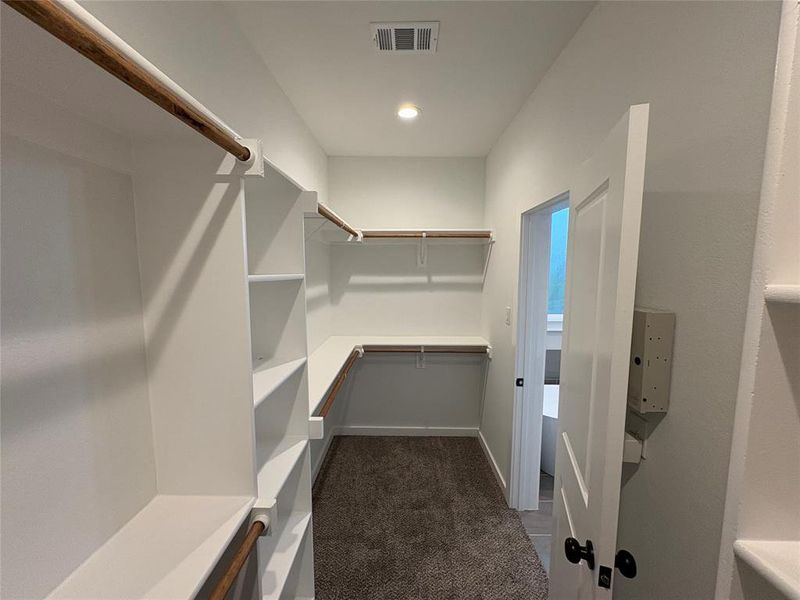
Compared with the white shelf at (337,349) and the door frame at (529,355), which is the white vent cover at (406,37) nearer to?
the door frame at (529,355)

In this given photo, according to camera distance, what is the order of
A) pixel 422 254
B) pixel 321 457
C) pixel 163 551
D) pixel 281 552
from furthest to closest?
pixel 422 254
pixel 321 457
pixel 281 552
pixel 163 551

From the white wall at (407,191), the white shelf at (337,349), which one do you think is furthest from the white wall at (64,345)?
the white wall at (407,191)

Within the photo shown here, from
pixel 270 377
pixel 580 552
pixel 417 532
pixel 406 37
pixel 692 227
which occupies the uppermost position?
pixel 406 37

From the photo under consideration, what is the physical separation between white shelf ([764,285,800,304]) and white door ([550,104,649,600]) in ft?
0.65

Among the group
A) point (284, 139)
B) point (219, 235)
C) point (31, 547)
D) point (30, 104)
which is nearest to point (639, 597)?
point (31, 547)

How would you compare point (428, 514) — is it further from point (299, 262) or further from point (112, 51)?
point (112, 51)

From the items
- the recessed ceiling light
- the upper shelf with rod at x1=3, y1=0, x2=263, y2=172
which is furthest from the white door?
the recessed ceiling light

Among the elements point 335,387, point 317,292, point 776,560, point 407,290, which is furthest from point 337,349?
point 776,560

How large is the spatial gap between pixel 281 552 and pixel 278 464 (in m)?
0.37

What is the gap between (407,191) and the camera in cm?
307

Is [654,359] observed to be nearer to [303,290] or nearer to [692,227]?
[692,227]

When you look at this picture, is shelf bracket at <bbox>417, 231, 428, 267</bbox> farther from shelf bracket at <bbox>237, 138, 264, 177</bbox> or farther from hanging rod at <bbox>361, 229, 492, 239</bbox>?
shelf bracket at <bbox>237, 138, 264, 177</bbox>

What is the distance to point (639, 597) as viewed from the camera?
95 cm

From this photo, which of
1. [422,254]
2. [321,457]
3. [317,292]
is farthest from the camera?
[422,254]
